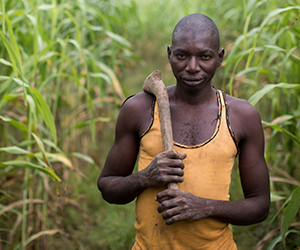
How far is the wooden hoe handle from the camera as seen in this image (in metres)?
1.04

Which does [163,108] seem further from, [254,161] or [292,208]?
[292,208]

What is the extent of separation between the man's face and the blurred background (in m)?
0.39

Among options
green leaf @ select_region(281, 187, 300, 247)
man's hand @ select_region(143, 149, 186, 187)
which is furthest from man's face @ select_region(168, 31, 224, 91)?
green leaf @ select_region(281, 187, 300, 247)

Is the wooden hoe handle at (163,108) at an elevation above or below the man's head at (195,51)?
below

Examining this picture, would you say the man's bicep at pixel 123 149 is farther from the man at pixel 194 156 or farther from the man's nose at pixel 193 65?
the man's nose at pixel 193 65

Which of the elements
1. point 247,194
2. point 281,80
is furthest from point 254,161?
point 281,80

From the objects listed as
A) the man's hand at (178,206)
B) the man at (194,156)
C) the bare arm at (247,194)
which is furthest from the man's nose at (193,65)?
the man's hand at (178,206)

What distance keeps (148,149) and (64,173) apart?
141 centimetres

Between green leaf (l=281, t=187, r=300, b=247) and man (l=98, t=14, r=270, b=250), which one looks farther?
green leaf (l=281, t=187, r=300, b=247)

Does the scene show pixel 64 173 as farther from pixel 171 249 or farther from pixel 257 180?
pixel 257 180

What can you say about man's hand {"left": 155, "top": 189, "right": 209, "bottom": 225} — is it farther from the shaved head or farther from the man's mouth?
the shaved head

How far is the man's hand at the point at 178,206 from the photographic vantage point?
98cm

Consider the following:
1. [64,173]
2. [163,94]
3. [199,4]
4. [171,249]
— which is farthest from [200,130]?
[199,4]

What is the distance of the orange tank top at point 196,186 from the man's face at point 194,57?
0.14 metres
